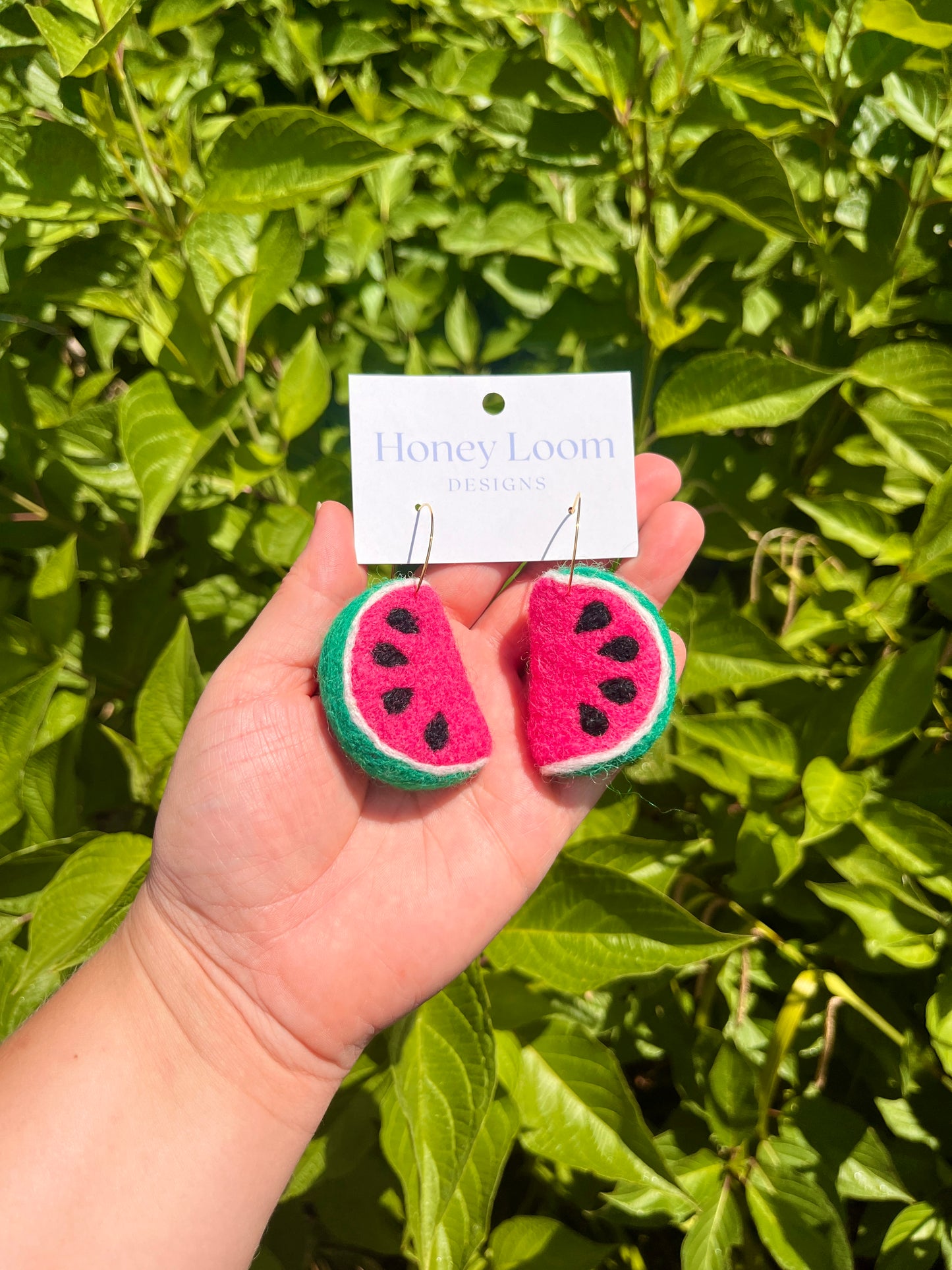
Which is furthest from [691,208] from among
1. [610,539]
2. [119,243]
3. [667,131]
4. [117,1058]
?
[117,1058]

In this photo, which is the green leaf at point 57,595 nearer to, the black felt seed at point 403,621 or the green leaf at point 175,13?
the black felt seed at point 403,621

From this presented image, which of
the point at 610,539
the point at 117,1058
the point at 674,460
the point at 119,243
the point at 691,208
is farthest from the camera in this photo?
the point at 674,460

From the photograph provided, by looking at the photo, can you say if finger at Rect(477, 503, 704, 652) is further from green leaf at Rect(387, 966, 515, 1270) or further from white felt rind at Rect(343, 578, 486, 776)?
green leaf at Rect(387, 966, 515, 1270)

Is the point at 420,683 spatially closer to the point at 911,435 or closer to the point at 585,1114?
the point at 585,1114

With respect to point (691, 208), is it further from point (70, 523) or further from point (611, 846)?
point (70, 523)

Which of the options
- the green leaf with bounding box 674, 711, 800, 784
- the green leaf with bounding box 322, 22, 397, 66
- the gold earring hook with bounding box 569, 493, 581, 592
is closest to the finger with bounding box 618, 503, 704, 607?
the gold earring hook with bounding box 569, 493, 581, 592
